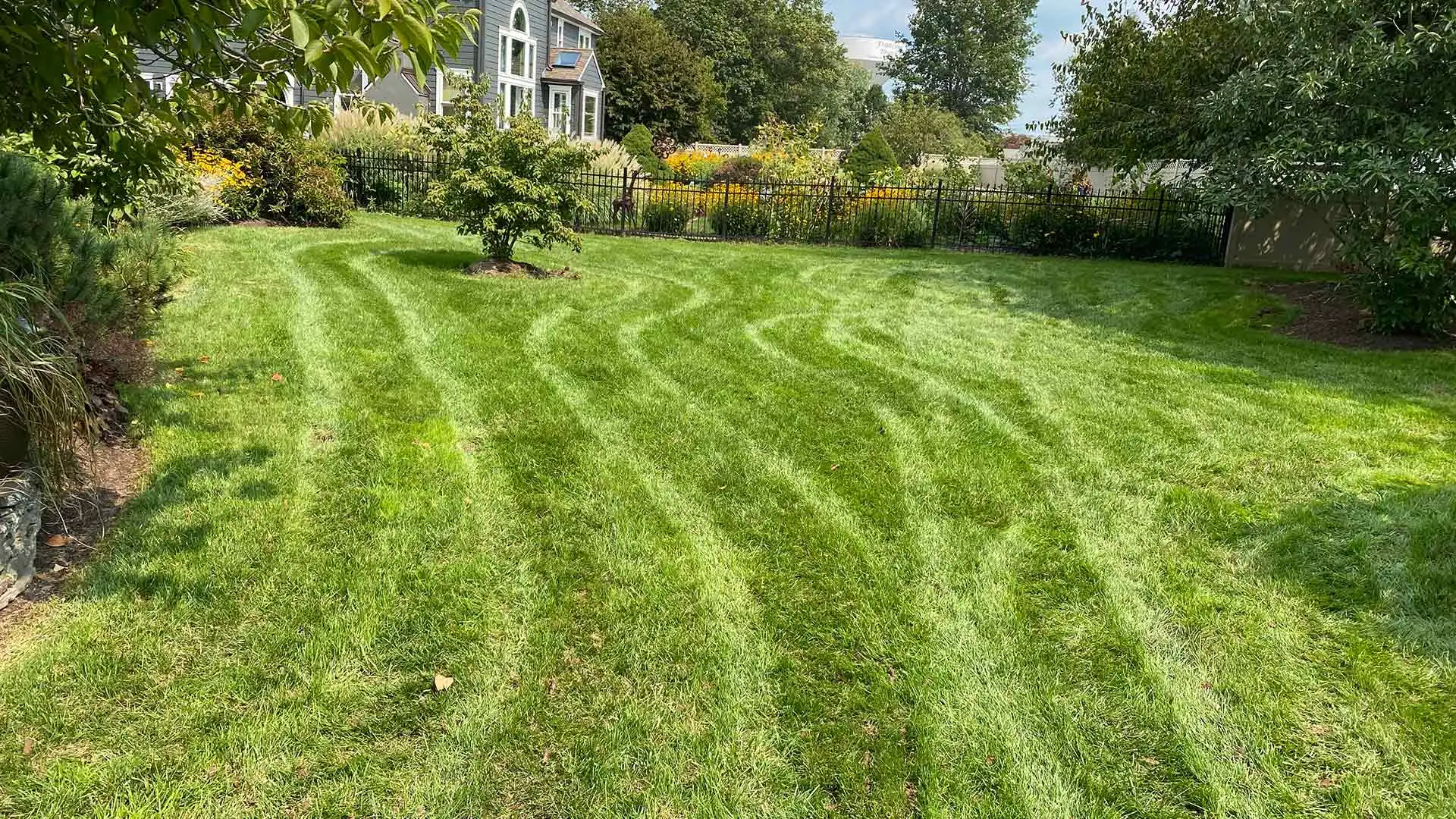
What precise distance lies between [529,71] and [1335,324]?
28.8 meters

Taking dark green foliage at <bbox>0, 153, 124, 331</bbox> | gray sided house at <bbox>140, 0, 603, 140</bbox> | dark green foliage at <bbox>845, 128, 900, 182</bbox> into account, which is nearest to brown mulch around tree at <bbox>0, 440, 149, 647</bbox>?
dark green foliage at <bbox>0, 153, 124, 331</bbox>

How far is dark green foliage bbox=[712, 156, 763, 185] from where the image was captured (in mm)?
20922

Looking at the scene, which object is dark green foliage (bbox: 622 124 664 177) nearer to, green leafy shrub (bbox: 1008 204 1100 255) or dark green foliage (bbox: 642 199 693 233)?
dark green foliage (bbox: 642 199 693 233)

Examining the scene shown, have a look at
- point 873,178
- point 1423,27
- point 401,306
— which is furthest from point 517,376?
point 873,178

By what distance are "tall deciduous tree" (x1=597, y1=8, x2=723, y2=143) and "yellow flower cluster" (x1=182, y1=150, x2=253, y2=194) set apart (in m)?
26.2

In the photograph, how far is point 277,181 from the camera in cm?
1246

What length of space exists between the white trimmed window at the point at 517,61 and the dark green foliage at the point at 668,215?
50.7ft

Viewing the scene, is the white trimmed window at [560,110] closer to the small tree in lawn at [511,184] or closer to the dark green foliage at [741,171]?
A: the dark green foliage at [741,171]

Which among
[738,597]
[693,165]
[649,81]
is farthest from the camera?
[649,81]

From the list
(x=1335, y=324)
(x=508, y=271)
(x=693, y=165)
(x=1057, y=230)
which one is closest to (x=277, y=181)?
(x=508, y=271)

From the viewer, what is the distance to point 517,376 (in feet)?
18.7

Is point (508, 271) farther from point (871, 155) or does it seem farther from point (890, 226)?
point (871, 155)

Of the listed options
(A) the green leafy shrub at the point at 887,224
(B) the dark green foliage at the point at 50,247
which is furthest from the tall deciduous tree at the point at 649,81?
(B) the dark green foliage at the point at 50,247

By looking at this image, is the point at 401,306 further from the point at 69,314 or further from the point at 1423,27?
the point at 1423,27
